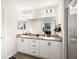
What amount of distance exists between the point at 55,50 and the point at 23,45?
1.89 meters

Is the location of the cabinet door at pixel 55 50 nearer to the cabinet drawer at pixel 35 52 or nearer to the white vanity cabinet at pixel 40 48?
the white vanity cabinet at pixel 40 48

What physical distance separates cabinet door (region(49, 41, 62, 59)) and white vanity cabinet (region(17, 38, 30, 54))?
4.39 ft

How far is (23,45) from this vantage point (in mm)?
4969

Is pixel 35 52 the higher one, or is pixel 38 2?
pixel 38 2

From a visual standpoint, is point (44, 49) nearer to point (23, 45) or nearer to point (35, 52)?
point (35, 52)

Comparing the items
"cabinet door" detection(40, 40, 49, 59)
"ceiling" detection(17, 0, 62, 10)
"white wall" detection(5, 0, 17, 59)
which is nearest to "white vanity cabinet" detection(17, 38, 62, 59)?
"cabinet door" detection(40, 40, 49, 59)

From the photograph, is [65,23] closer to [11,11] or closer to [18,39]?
[11,11]

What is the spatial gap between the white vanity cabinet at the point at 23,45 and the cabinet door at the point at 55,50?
1.34 metres

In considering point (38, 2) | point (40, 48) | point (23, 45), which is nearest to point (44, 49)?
point (40, 48)

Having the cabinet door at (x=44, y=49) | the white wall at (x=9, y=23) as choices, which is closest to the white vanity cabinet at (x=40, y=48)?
the cabinet door at (x=44, y=49)

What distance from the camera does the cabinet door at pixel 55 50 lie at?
11.7 ft

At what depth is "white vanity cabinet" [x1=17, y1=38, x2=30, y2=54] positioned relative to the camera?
4.76m

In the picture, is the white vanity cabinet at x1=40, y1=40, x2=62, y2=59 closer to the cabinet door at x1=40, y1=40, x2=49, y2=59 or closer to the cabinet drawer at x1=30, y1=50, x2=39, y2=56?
the cabinet door at x1=40, y1=40, x2=49, y2=59

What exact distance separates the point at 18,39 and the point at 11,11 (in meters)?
1.54
